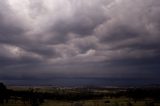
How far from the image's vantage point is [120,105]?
199m

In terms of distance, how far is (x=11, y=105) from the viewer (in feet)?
651

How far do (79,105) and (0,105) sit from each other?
1969 inches

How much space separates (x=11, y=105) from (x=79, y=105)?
42.7 meters

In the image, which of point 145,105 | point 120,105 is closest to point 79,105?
point 120,105

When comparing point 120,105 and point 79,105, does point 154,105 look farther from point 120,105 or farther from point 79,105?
point 79,105

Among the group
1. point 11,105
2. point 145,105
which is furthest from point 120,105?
point 11,105

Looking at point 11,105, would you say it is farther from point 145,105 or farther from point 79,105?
point 145,105

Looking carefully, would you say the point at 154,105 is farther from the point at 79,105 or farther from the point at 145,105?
the point at 79,105

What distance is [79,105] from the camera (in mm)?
198750

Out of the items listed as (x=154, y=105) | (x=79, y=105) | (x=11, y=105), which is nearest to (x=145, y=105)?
(x=154, y=105)

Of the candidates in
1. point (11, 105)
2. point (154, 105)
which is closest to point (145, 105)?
point (154, 105)

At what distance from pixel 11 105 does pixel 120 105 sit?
68.6 meters

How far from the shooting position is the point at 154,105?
19338 centimetres

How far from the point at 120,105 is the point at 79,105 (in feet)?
84.8
